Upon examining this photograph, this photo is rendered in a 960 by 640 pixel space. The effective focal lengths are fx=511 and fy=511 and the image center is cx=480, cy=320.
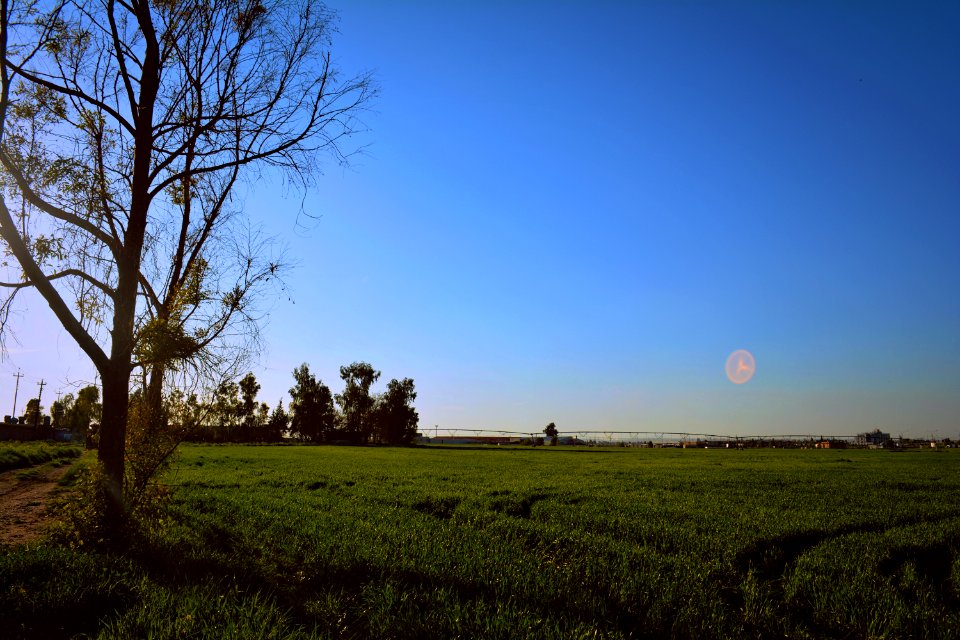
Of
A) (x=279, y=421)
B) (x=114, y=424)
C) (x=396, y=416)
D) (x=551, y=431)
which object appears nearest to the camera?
(x=114, y=424)

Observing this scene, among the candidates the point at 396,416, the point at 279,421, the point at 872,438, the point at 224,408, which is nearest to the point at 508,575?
the point at 224,408

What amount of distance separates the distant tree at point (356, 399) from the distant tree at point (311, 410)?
3.01 meters

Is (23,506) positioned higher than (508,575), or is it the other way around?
(508,575)

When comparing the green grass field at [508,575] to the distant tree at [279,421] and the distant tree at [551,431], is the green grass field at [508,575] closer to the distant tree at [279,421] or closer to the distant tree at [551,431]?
the distant tree at [279,421]

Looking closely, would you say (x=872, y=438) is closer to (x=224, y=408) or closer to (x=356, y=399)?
(x=356, y=399)

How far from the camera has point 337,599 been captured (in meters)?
6.59

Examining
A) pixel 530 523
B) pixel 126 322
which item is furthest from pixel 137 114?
pixel 530 523

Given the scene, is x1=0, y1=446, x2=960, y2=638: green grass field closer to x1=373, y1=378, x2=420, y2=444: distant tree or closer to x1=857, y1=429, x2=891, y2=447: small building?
x1=373, y1=378, x2=420, y2=444: distant tree

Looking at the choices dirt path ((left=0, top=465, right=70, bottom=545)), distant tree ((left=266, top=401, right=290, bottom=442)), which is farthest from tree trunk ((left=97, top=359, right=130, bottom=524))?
distant tree ((left=266, top=401, right=290, bottom=442))

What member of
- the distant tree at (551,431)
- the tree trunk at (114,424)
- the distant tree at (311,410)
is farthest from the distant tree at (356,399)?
the tree trunk at (114,424)

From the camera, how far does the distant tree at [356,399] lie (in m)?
122

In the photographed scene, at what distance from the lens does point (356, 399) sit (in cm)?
12288

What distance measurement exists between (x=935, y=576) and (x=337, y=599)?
32.9 ft

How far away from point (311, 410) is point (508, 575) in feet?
390
